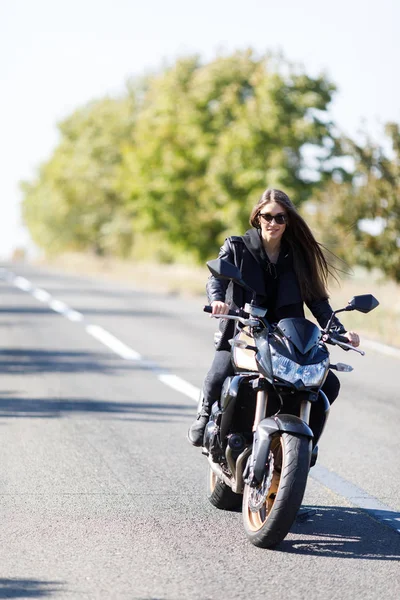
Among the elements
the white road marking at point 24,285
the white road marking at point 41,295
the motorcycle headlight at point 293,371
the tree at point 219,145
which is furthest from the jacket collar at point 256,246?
the tree at point 219,145

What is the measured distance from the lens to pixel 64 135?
88.2m

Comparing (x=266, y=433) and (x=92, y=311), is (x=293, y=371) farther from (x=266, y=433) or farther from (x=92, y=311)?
(x=92, y=311)

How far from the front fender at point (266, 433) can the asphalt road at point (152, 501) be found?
406mm

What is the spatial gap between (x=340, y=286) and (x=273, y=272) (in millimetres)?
414

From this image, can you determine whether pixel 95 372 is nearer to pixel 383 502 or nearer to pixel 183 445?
pixel 183 445

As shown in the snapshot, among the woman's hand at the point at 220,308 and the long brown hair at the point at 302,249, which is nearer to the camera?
the woman's hand at the point at 220,308

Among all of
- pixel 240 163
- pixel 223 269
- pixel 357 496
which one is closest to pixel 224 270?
pixel 223 269

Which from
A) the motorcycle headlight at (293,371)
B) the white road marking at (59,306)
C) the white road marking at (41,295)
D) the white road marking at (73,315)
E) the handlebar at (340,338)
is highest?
the handlebar at (340,338)

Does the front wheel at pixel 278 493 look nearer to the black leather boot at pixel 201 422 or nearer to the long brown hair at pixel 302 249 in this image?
the black leather boot at pixel 201 422

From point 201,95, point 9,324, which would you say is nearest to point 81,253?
point 201,95

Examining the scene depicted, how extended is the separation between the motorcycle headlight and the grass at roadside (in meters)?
1.83

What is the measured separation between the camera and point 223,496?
5.92 metres

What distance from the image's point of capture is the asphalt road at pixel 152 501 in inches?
182

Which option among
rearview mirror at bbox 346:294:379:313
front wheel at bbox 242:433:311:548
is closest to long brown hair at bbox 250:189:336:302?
rearview mirror at bbox 346:294:379:313
